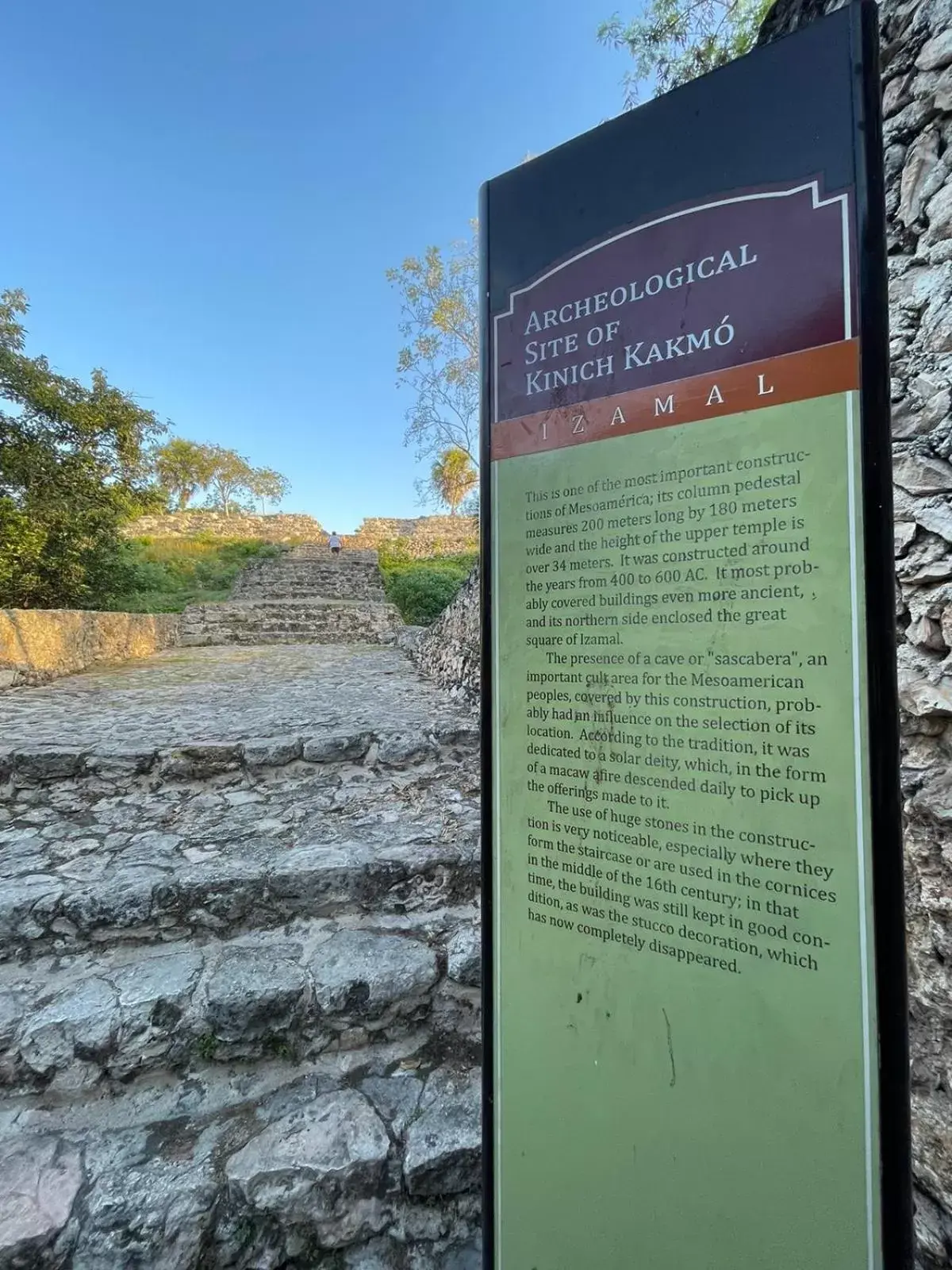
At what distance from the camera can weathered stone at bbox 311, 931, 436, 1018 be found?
61.5 inches

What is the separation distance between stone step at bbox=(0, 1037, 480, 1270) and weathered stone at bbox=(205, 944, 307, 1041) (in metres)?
0.12

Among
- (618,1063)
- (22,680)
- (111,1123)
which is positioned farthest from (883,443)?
(22,680)

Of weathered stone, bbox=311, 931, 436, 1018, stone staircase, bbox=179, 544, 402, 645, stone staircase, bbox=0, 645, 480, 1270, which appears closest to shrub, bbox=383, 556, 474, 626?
stone staircase, bbox=179, 544, 402, 645

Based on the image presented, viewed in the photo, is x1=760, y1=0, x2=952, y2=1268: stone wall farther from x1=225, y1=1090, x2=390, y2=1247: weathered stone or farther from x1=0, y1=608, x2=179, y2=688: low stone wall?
x1=0, y1=608, x2=179, y2=688: low stone wall

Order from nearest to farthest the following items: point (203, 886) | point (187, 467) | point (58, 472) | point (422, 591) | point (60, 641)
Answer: point (203, 886) < point (60, 641) < point (58, 472) < point (422, 591) < point (187, 467)

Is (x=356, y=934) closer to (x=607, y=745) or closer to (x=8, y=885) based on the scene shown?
(x=8, y=885)

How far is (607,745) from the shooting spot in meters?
0.92

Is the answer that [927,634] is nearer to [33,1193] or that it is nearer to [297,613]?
[33,1193]

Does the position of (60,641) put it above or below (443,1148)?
above

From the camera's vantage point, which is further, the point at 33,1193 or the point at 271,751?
the point at 271,751

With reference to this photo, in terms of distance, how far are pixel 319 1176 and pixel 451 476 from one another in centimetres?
1865

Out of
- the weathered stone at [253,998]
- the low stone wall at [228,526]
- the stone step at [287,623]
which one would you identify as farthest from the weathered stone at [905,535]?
the low stone wall at [228,526]

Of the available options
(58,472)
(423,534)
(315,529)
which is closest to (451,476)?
(423,534)

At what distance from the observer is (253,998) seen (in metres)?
1.51
